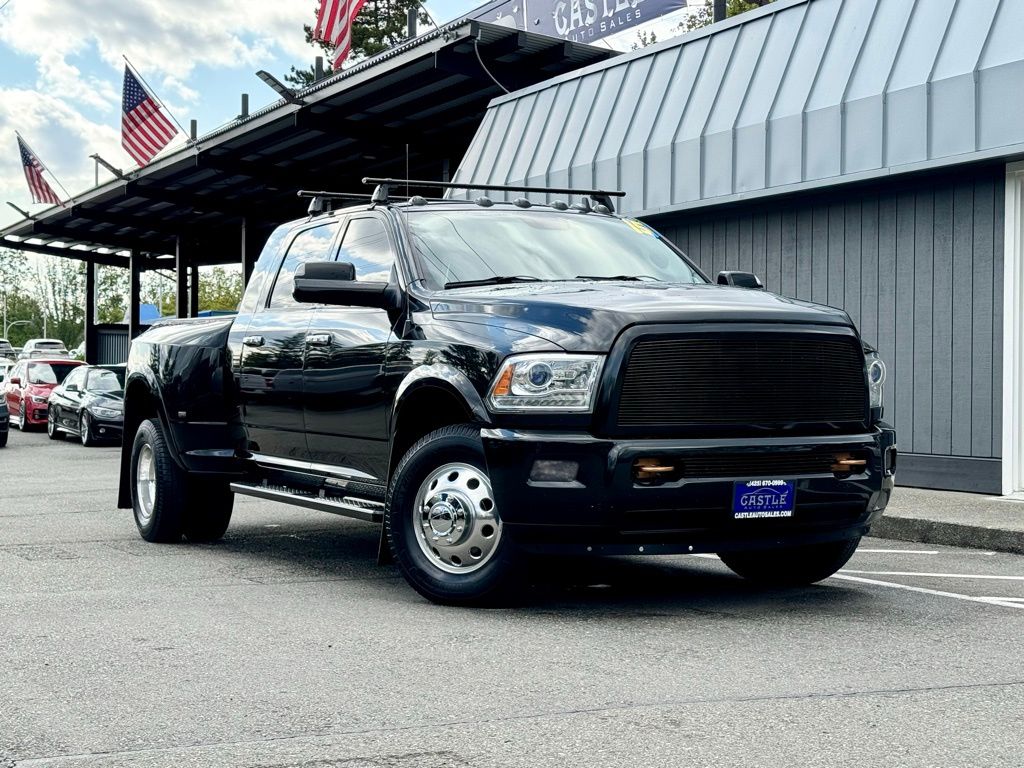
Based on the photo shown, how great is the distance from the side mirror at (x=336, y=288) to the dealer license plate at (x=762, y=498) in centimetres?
213

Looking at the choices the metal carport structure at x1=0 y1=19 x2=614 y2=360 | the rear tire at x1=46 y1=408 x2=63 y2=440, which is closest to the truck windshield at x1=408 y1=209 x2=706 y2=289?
the metal carport structure at x1=0 y1=19 x2=614 y2=360

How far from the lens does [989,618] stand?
6.40 m

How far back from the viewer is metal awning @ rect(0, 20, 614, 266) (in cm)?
2025

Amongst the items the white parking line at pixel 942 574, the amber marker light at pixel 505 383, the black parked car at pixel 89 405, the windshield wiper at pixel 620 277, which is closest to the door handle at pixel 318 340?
the windshield wiper at pixel 620 277

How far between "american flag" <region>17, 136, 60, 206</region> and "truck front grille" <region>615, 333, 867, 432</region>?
33.3m

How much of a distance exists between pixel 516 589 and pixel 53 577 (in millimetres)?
2927

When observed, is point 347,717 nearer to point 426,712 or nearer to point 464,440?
point 426,712

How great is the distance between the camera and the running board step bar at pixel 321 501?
713cm

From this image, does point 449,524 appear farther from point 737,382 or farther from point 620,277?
point 620,277

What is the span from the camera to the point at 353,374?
728 centimetres

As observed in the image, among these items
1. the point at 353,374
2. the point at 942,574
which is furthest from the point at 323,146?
the point at 942,574

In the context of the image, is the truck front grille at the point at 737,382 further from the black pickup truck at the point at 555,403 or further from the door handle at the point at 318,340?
the door handle at the point at 318,340

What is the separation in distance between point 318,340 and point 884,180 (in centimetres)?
727

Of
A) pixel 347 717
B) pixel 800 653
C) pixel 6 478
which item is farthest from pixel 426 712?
pixel 6 478
